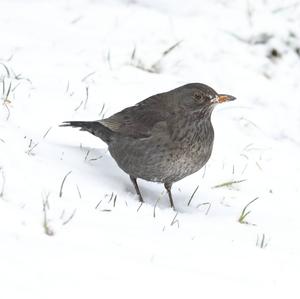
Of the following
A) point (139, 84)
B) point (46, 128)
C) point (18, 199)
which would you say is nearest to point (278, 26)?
point (139, 84)

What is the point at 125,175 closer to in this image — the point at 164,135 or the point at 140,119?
the point at 140,119

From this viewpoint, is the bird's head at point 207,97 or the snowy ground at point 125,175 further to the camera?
the bird's head at point 207,97

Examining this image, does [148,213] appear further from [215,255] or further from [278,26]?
[278,26]

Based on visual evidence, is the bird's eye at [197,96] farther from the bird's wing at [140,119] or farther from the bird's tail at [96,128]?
the bird's tail at [96,128]

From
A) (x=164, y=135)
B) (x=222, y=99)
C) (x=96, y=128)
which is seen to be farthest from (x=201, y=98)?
(x=96, y=128)

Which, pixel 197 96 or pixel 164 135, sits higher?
Answer: pixel 197 96

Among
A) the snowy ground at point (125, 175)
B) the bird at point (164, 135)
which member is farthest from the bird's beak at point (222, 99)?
the snowy ground at point (125, 175)

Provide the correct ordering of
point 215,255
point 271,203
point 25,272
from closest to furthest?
point 25,272 < point 215,255 < point 271,203
